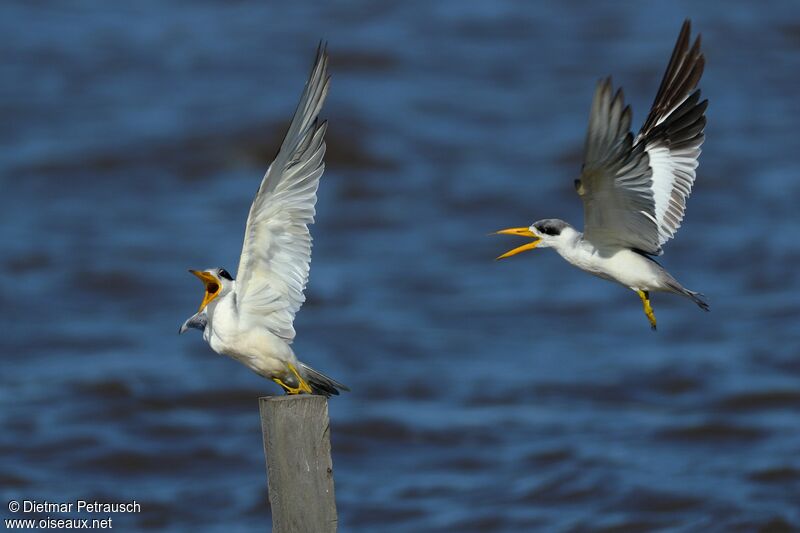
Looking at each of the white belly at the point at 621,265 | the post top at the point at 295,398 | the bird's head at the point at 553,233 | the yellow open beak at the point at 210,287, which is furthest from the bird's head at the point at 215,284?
the white belly at the point at 621,265

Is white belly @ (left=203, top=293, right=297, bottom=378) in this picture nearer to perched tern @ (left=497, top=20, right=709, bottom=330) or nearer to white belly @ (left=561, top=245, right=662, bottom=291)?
perched tern @ (left=497, top=20, right=709, bottom=330)

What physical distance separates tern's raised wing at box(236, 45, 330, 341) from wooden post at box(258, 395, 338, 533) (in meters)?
0.60

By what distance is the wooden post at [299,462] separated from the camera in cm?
630

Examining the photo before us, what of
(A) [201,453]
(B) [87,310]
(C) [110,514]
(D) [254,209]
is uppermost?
(B) [87,310]

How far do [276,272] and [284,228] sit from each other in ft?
0.75

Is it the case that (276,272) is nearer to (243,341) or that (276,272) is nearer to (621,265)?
(243,341)

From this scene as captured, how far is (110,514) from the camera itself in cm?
1438

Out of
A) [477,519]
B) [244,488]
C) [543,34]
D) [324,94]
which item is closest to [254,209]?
[324,94]

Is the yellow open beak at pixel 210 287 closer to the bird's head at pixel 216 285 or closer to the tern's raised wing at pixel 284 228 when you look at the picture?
the bird's head at pixel 216 285

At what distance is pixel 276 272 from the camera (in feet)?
22.3

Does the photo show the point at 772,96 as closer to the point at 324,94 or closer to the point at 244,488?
the point at 244,488

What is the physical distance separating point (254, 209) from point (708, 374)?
12.7 metres

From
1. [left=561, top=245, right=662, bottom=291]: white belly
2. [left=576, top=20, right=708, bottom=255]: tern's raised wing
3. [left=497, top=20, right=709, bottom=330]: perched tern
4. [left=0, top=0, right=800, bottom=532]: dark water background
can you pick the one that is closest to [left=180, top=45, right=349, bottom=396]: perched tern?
[left=497, top=20, right=709, bottom=330]: perched tern

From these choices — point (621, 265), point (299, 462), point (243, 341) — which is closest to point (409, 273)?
point (621, 265)
